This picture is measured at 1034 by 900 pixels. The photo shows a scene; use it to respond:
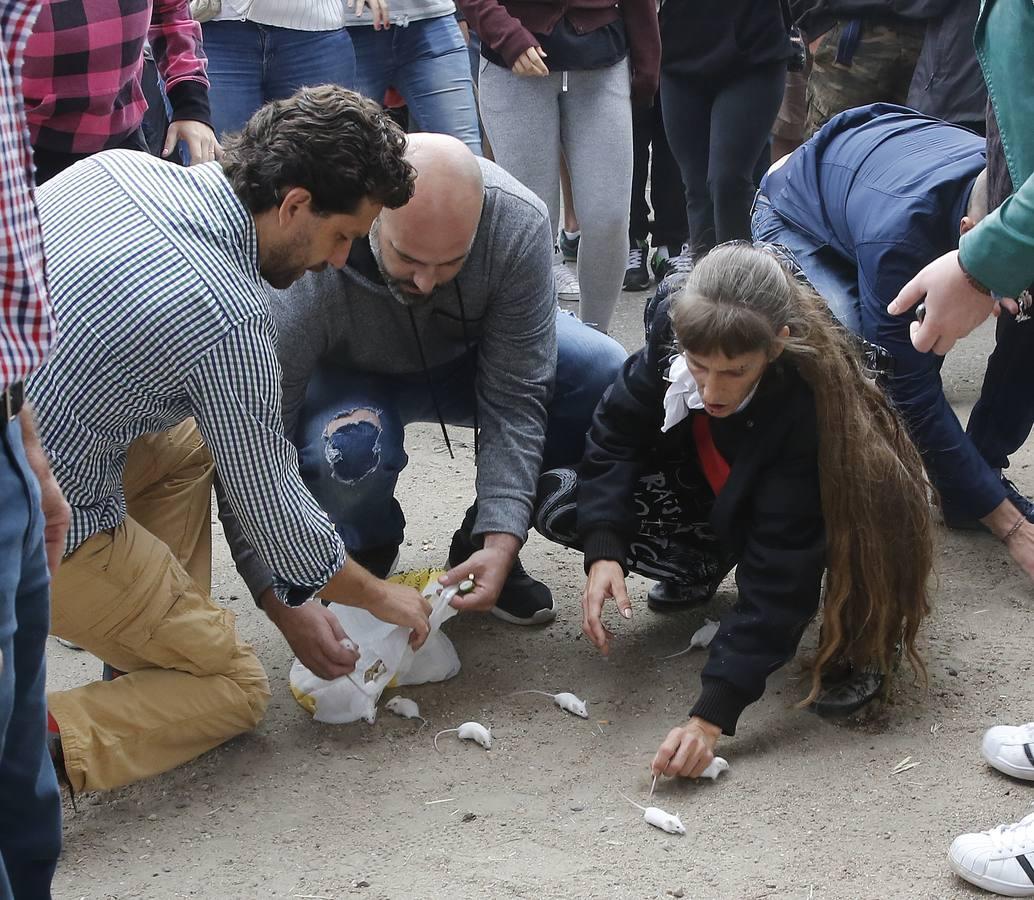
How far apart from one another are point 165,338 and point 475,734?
40.1 inches

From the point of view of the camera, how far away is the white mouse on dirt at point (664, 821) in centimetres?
219

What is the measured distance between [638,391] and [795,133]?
340 centimetres

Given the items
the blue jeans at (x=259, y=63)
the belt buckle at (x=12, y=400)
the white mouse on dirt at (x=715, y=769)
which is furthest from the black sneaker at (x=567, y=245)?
the belt buckle at (x=12, y=400)

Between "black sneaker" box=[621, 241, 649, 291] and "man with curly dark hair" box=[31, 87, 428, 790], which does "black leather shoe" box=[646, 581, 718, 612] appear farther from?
"black sneaker" box=[621, 241, 649, 291]

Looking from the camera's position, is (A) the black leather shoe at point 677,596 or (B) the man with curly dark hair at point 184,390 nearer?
(B) the man with curly dark hair at point 184,390

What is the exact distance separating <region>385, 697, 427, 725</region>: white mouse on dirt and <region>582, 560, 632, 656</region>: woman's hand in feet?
1.28

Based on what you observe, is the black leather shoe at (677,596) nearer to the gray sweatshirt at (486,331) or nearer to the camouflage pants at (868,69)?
the gray sweatshirt at (486,331)

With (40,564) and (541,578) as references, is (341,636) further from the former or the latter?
(40,564)

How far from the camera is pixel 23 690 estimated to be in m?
1.52

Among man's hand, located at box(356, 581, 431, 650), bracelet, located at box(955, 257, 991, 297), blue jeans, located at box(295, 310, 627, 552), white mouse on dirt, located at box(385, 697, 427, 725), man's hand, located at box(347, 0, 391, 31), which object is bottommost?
white mouse on dirt, located at box(385, 697, 427, 725)

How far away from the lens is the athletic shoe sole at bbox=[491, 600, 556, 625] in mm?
2908

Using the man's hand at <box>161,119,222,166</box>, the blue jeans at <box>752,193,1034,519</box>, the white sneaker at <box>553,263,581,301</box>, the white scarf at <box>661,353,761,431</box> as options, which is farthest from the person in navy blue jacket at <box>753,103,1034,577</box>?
the white sneaker at <box>553,263,581,301</box>

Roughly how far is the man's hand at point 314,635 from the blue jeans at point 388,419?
36 cm

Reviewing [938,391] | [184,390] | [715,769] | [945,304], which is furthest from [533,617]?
[945,304]
